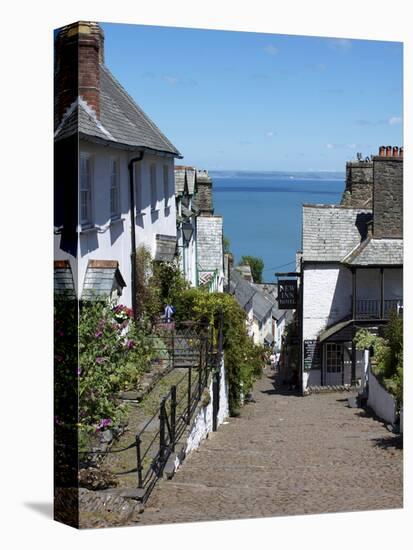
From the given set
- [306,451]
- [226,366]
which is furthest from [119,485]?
[226,366]

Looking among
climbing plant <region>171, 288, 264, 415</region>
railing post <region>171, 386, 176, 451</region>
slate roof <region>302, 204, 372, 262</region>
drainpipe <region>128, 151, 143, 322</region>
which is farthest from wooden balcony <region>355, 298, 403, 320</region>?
drainpipe <region>128, 151, 143, 322</region>

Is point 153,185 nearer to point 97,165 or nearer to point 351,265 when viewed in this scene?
point 97,165

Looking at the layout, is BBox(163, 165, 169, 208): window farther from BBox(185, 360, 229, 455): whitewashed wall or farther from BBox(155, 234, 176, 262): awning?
BBox(185, 360, 229, 455): whitewashed wall

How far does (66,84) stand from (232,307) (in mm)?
3814

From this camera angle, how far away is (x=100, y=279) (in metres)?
11.4

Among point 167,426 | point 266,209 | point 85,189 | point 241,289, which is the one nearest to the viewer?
point 85,189

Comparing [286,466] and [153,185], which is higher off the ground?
[153,185]

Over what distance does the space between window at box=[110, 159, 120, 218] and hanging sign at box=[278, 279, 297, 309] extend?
7.91 feet

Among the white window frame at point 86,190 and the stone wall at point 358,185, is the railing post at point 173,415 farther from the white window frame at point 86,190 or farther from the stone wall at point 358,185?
the stone wall at point 358,185

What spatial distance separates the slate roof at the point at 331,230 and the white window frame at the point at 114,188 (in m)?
2.38

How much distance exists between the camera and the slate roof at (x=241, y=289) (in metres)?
13.3

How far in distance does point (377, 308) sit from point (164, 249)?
103 inches

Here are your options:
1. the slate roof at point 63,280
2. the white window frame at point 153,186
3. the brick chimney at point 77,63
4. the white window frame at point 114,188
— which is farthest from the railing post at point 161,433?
the brick chimney at point 77,63

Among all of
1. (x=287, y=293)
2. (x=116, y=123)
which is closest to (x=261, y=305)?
(x=287, y=293)
